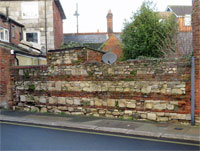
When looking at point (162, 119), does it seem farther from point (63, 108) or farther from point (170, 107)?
point (63, 108)

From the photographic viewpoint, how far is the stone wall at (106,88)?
9.28 m

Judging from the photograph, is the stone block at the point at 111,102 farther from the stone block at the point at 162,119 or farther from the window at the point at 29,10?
the window at the point at 29,10

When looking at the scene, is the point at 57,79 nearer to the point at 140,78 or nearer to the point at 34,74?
the point at 34,74

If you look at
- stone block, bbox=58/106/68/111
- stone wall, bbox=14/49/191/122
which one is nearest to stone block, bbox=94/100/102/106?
stone wall, bbox=14/49/191/122

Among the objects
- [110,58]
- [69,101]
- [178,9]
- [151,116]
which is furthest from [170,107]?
[178,9]

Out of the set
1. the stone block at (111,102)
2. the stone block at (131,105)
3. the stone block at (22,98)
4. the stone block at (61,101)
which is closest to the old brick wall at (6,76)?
the stone block at (22,98)

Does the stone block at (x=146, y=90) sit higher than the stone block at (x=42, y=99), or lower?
higher

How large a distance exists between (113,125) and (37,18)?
22183 mm

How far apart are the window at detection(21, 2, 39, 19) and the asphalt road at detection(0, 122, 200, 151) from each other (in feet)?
72.1

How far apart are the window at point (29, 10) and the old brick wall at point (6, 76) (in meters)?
16.3

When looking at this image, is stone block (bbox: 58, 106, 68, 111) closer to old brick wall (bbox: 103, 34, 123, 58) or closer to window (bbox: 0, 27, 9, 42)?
window (bbox: 0, 27, 9, 42)

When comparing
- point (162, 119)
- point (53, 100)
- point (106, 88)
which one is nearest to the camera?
point (162, 119)

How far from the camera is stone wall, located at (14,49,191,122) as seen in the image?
9281mm

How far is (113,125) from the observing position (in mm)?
9117
